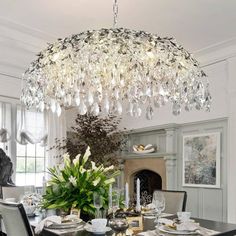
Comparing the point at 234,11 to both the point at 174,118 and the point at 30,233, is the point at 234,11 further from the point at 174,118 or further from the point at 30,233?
the point at 30,233

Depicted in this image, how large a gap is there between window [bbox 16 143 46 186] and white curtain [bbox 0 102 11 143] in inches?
12.6

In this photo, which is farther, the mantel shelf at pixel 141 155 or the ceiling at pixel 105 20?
the mantel shelf at pixel 141 155

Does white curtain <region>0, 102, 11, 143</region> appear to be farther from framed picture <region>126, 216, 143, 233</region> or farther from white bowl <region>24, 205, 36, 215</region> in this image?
framed picture <region>126, 216, 143, 233</region>

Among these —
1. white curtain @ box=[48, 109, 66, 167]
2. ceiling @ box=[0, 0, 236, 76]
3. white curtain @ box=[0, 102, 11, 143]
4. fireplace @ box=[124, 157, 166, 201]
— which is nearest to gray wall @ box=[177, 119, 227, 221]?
fireplace @ box=[124, 157, 166, 201]

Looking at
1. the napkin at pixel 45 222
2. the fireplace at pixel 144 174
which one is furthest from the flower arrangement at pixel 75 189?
the fireplace at pixel 144 174

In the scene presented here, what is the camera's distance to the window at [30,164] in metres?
5.07

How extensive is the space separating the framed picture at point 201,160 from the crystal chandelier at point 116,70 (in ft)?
5.26

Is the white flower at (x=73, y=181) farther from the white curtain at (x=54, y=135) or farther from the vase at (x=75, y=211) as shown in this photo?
the white curtain at (x=54, y=135)

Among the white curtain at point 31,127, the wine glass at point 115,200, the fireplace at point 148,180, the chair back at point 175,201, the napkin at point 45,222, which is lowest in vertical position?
the fireplace at point 148,180

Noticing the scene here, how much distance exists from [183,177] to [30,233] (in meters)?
3.33

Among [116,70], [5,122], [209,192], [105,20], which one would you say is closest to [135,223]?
[116,70]

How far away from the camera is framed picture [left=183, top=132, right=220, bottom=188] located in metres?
4.77

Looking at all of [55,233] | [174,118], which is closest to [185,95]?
[55,233]

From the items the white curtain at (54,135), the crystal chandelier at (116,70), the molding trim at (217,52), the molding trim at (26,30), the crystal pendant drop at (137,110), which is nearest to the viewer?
the crystal chandelier at (116,70)
